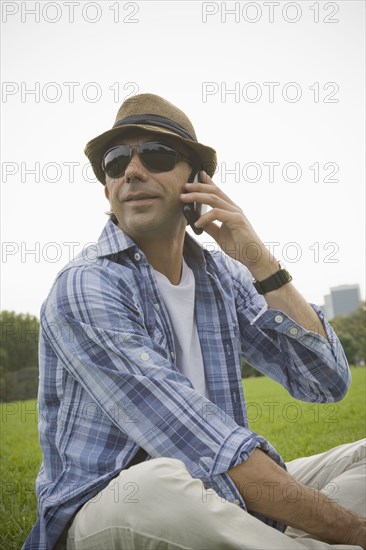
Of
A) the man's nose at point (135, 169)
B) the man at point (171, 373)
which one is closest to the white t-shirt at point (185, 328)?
the man at point (171, 373)

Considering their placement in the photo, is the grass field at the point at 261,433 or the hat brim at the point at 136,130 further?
the grass field at the point at 261,433

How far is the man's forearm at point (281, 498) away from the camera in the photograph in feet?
7.82

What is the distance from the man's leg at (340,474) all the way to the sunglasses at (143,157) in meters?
2.07

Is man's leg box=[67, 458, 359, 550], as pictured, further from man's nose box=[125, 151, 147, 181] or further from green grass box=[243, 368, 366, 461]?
green grass box=[243, 368, 366, 461]

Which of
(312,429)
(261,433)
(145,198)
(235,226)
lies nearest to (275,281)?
(235,226)

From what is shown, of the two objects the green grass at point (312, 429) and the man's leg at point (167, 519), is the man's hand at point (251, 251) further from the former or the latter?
the green grass at point (312, 429)

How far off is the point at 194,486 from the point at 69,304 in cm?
102

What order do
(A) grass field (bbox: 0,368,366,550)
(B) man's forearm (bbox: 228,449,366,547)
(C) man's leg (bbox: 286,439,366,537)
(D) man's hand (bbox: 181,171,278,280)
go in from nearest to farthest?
(B) man's forearm (bbox: 228,449,366,547) → (C) man's leg (bbox: 286,439,366,537) → (D) man's hand (bbox: 181,171,278,280) → (A) grass field (bbox: 0,368,366,550)

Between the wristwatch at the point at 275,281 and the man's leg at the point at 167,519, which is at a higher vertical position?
Result: the wristwatch at the point at 275,281

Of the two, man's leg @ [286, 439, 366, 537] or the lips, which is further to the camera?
the lips

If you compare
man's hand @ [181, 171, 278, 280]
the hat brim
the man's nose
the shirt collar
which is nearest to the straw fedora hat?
the hat brim

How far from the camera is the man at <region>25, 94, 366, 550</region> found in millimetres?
2248

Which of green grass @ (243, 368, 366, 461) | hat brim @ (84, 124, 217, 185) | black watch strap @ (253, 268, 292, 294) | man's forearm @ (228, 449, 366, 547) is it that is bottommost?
green grass @ (243, 368, 366, 461)

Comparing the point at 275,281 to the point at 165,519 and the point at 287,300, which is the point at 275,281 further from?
the point at 165,519
